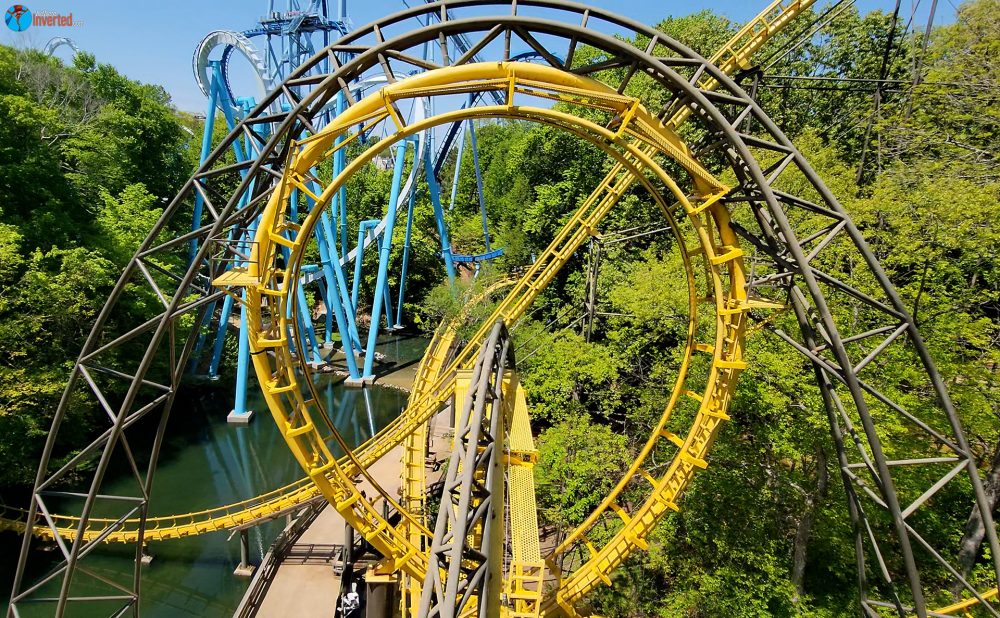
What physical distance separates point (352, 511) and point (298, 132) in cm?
499

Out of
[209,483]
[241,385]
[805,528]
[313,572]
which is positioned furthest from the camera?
[241,385]

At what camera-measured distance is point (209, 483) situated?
544 inches

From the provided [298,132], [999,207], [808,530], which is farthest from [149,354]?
[999,207]

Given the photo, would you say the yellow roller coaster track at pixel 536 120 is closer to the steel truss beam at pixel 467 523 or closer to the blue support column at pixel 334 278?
the steel truss beam at pixel 467 523

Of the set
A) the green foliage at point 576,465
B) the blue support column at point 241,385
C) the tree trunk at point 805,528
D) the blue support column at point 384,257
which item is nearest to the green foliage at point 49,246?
the blue support column at point 241,385

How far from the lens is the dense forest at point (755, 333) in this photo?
6.93m

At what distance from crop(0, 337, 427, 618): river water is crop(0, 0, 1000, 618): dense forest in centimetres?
278

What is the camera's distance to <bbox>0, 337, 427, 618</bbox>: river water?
399 inches

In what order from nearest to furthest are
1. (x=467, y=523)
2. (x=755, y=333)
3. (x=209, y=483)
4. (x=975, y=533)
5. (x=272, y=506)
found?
(x=467, y=523) → (x=975, y=533) → (x=755, y=333) → (x=272, y=506) → (x=209, y=483)

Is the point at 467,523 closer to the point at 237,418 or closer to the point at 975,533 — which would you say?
the point at 975,533

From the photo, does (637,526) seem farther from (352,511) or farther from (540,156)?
(540,156)

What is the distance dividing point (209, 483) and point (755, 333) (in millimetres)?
15768

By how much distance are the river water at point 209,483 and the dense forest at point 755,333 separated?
109 inches

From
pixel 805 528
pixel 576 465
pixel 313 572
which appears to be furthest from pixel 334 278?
pixel 805 528
